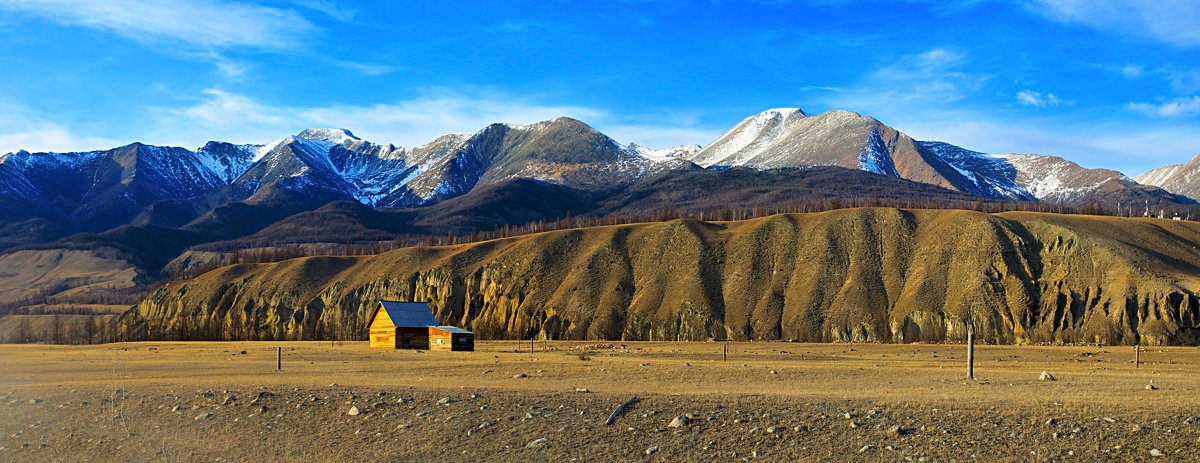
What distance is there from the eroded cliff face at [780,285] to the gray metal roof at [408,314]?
3103 cm

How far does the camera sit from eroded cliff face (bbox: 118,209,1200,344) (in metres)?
102

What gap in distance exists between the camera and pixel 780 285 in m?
119

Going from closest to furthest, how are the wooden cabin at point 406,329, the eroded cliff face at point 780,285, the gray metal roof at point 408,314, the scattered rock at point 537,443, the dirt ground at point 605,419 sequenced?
the dirt ground at point 605,419
the scattered rock at point 537,443
the wooden cabin at point 406,329
the gray metal roof at point 408,314
the eroded cliff face at point 780,285

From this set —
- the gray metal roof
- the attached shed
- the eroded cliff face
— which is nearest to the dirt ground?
the attached shed

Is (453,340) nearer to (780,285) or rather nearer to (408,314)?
(408,314)

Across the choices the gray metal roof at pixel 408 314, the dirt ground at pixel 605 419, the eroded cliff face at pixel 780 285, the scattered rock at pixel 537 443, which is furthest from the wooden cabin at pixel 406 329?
the scattered rock at pixel 537 443

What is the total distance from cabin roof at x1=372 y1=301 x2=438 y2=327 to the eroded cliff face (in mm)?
31038

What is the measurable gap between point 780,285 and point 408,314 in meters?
52.7

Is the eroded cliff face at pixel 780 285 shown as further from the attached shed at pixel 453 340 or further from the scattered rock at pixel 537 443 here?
the scattered rock at pixel 537 443

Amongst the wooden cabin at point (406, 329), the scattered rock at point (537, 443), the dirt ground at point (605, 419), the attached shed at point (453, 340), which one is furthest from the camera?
the wooden cabin at point (406, 329)

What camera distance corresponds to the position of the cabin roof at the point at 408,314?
282 ft

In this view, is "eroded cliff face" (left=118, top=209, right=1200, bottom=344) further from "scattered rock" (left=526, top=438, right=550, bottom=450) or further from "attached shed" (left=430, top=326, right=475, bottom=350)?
"scattered rock" (left=526, top=438, right=550, bottom=450)

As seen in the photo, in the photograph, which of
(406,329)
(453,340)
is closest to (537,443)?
(453,340)

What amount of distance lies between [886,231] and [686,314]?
3518 cm
